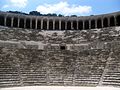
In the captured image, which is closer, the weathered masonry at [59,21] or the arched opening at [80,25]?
the weathered masonry at [59,21]

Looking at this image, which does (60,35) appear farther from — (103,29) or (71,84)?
(71,84)

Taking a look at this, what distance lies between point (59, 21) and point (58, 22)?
227 mm

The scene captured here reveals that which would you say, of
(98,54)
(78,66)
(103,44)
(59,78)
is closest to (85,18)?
(103,44)

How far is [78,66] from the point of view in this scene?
2672 centimetres

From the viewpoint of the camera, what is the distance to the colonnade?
122ft

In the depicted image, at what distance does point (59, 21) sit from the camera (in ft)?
129

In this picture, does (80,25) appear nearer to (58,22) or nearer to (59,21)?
(59,21)

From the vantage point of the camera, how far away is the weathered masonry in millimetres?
37094

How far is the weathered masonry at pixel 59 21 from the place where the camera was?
122 feet

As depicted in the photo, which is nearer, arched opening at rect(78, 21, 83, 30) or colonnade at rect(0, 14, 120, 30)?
colonnade at rect(0, 14, 120, 30)

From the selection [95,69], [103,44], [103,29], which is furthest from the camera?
[103,29]

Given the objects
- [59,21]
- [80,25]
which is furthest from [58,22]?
[80,25]

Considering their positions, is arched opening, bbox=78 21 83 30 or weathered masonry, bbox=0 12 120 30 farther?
arched opening, bbox=78 21 83 30

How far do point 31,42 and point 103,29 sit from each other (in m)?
10.7
